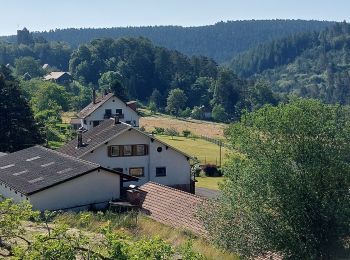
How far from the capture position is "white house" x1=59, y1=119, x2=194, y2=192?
39125mm

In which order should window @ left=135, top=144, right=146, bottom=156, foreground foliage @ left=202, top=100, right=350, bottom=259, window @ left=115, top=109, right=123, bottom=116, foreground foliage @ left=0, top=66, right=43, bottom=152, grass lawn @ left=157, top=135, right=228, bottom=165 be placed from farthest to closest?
window @ left=115, top=109, right=123, bottom=116 → grass lawn @ left=157, top=135, right=228, bottom=165 → foreground foliage @ left=0, top=66, right=43, bottom=152 → window @ left=135, top=144, right=146, bottom=156 → foreground foliage @ left=202, top=100, right=350, bottom=259

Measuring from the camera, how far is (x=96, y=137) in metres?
40.9

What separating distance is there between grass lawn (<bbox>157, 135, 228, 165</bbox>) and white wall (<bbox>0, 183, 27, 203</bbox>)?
97.1 feet

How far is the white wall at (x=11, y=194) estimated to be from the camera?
2921 centimetres

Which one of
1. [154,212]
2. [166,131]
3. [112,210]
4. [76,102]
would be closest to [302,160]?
[154,212]

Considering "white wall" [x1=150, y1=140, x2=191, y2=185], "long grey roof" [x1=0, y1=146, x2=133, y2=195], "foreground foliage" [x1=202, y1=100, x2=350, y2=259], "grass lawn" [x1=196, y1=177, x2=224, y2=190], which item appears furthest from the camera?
"grass lawn" [x1=196, y1=177, x2=224, y2=190]

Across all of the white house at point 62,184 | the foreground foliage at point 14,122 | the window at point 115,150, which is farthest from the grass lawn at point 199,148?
the white house at point 62,184

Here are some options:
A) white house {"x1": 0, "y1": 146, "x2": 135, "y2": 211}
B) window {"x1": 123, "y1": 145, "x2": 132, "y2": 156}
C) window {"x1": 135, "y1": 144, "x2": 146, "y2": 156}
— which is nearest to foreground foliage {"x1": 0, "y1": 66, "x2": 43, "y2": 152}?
window {"x1": 123, "y1": 145, "x2": 132, "y2": 156}

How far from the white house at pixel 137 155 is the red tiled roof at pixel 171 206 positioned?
A: 28.9 ft

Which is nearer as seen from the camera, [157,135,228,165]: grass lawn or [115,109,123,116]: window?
[157,135,228,165]: grass lawn

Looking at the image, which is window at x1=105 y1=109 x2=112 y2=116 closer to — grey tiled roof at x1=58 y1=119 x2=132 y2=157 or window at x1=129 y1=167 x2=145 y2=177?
grey tiled roof at x1=58 y1=119 x2=132 y2=157

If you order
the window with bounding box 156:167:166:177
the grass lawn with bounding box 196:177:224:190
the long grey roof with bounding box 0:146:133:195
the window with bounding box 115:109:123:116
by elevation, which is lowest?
the grass lawn with bounding box 196:177:224:190

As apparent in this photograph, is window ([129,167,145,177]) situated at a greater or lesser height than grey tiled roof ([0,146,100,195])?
lesser

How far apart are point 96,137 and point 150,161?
4.18 metres
